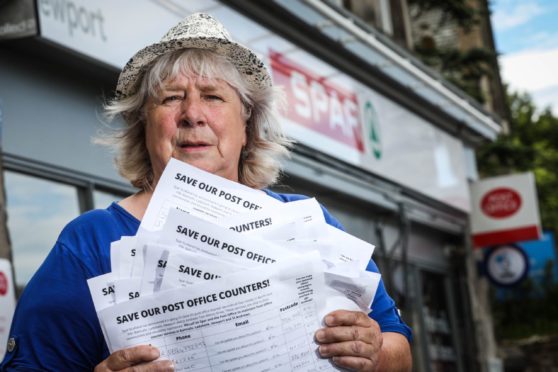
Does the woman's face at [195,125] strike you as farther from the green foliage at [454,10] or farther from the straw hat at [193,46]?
the green foliage at [454,10]

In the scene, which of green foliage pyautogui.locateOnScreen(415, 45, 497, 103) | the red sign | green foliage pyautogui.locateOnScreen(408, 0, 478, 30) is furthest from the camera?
green foliage pyautogui.locateOnScreen(415, 45, 497, 103)

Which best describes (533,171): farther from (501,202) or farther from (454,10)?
(454,10)

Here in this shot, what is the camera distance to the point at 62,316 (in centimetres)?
239

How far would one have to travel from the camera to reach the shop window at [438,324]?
48.2 feet

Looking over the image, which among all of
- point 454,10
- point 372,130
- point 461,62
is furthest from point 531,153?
point 372,130

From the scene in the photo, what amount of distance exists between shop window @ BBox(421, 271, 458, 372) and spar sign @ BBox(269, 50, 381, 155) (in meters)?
2.89

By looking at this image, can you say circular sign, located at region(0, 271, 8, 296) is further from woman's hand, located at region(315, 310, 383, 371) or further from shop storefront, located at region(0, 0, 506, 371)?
woman's hand, located at region(315, 310, 383, 371)

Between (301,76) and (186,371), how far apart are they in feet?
29.0

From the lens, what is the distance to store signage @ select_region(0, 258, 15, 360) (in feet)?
17.2

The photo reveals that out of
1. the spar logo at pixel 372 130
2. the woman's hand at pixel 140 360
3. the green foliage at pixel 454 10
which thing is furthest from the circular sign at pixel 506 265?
the woman's hand at pixel 140 360

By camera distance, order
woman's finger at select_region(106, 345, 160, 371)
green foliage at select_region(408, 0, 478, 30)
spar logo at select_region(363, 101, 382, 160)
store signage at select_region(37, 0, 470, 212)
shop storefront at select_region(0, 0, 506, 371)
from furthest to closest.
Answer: green foliage at select_region(408, 0, 478, 30), spar logo at select_region(363, 101, 382, 160), store signage at select_region(37, 0, 470, 212), shop storefront at select_region(0, 0, 506, 371), woman's finger at select_region(106, 345, 160, 371)

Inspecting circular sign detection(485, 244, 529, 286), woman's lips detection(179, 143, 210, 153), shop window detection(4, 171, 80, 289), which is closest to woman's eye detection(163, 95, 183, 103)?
woman's lips detection(179, 143, 210, 153)

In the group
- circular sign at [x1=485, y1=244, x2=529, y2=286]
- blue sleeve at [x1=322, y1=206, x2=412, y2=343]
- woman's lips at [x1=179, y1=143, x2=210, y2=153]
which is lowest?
blue sleeve at [x1=322, y1=206, x2=412, y2=343]

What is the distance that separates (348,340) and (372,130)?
1056 cm
